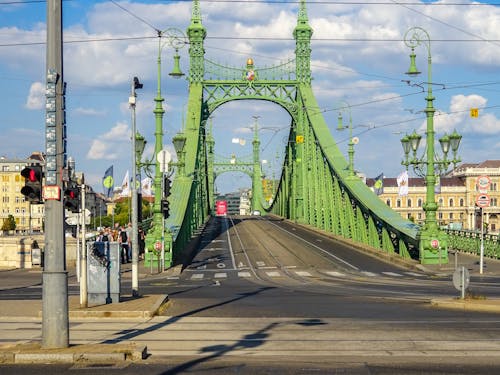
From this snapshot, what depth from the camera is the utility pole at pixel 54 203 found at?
13.0 metres

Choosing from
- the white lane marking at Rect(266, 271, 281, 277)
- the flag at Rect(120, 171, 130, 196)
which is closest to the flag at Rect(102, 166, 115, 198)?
the flag at Rect(120, 171, 130, 196)

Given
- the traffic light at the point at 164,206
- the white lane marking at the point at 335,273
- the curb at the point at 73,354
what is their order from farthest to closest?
the traffic light at the point at 164,206, the white lane marking at the point at 335,273, the curb at the point at 73,354

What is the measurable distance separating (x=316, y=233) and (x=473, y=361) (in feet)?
194

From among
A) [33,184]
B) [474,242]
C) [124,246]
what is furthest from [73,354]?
[474,242]

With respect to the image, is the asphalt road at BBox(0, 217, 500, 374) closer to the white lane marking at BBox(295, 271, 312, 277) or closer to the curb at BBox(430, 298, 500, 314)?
the curb at BBox(430, 298, 500, 314)

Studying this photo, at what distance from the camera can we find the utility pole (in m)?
13.0

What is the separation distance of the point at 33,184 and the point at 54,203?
557 millimetres

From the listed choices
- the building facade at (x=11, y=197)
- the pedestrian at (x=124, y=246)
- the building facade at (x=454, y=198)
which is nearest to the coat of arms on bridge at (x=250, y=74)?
the pedestrian at (x=124, y=246)

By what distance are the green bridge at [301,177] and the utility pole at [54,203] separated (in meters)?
28.5

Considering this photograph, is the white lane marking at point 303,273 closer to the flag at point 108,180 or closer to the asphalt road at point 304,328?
the asphalt road at point 304,328

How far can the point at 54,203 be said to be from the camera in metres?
13.3

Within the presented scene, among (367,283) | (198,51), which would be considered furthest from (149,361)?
(198,51)

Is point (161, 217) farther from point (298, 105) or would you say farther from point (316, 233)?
point (298, 105)

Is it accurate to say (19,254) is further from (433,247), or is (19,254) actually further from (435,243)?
(435,243)
